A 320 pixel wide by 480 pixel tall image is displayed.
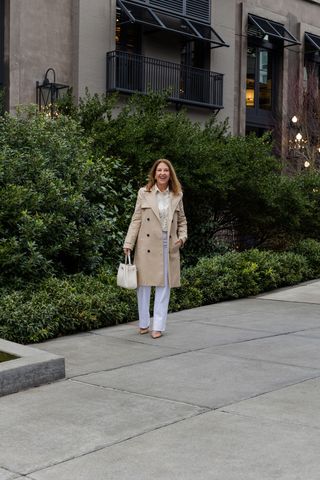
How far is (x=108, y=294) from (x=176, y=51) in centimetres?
1506

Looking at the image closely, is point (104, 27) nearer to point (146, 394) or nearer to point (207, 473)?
point (146, 394)

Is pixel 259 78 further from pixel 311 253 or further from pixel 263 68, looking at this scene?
pixel 311 253

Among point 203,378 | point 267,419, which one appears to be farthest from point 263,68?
point 267,419

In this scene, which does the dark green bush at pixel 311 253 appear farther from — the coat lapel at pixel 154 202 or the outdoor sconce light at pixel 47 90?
the outdoor sconce light at pixel 47 90

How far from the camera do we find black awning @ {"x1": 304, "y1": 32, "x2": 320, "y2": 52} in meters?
27.3

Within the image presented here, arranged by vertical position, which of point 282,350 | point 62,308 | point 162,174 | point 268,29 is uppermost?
point 268,29

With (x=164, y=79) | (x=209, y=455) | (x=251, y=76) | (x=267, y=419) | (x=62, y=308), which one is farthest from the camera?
(x=251, y=76)

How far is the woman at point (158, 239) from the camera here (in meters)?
7.88

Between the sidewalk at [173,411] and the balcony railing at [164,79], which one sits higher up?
the balcony railing at [164,79]

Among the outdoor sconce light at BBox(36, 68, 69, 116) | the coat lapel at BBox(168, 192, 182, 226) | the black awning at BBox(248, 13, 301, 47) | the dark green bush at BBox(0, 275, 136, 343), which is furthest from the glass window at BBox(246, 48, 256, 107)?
the coat lapel at BBox(168, 192, 182, 226)

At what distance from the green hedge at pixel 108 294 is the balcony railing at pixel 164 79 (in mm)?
8671

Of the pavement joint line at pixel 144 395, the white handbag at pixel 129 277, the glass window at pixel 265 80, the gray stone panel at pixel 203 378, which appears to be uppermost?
the glass window at pixel 265 80

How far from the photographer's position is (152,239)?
26.0 feet

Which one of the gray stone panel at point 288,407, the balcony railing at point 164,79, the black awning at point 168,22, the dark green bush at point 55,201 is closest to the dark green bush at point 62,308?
the dark green bush at point 55,201
